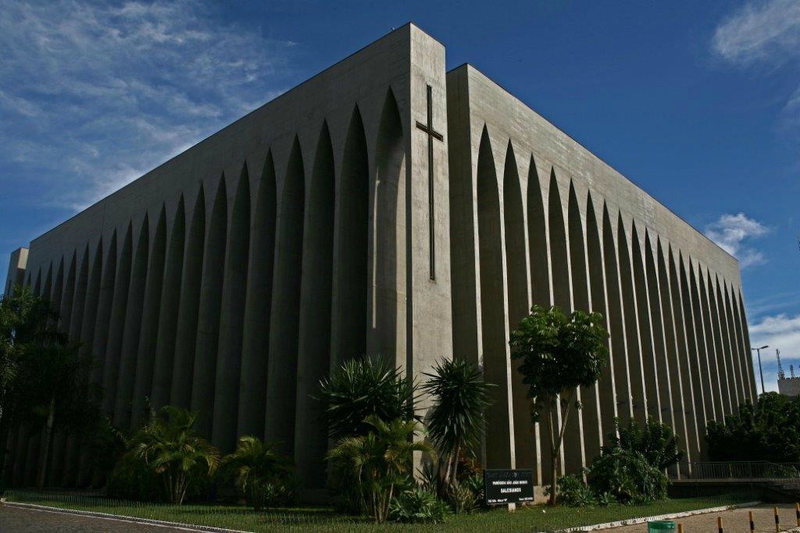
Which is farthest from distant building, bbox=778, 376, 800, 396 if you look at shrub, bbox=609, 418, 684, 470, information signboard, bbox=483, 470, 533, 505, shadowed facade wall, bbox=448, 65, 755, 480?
information signboard, bbox=483, 470, 533, 505

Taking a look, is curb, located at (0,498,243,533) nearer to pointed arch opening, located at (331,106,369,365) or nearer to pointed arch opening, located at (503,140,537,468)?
pointed arch opening, located at (331,106,369,365)

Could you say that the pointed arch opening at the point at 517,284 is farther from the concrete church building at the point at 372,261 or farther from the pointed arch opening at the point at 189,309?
the pointed arch opening at the point at 189,309

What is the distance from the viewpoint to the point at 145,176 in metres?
45.4

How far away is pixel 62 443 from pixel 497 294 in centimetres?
3175

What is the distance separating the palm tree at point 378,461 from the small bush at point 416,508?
295 mm

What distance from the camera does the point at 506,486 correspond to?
2198cm

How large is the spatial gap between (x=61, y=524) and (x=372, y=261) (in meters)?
14.4

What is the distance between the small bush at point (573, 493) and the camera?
25.4m

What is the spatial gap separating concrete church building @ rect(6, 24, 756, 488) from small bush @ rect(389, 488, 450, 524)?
438 cm

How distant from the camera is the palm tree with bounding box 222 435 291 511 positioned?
22469 mm

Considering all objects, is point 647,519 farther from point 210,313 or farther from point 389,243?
point 210,313

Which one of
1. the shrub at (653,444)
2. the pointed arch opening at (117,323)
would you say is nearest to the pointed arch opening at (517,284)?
the shrub at (653,444)

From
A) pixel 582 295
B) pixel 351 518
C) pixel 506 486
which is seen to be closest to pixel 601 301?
pixel 582 295

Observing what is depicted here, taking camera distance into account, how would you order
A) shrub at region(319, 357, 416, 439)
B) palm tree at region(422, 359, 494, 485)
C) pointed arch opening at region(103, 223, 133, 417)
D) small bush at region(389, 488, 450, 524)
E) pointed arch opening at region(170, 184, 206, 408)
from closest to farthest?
small bush at region(389, 488, 450, 524)
shrub at region(319, 357, 416, 439)
palm tree at region(422, 359, 494, 485)
pointed arch opening at region(170, 184, 206, 408)
pointed arch opening at region(103, 223, 133, 417)
